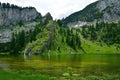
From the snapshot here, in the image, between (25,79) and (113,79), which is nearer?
(25,79)

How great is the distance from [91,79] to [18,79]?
23664 mm

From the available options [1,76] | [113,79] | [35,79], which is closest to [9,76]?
[1,76]

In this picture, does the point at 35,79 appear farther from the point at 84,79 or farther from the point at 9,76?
the point at 84,79

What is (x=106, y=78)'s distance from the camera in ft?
232

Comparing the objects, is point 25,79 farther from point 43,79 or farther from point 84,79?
point 84,79

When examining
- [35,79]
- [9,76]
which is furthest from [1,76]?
[35,79]

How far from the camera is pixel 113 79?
68.8 m

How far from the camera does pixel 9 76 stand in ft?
168

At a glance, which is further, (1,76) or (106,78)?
(106,78)

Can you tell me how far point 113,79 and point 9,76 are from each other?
2854 cm

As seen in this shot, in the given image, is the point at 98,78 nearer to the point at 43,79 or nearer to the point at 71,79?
the point at 71,79

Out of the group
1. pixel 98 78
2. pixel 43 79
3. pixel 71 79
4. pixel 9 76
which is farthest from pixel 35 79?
pixel 98 78

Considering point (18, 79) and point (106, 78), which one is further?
point (106, 78)

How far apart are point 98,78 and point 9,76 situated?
27096 millimetres
